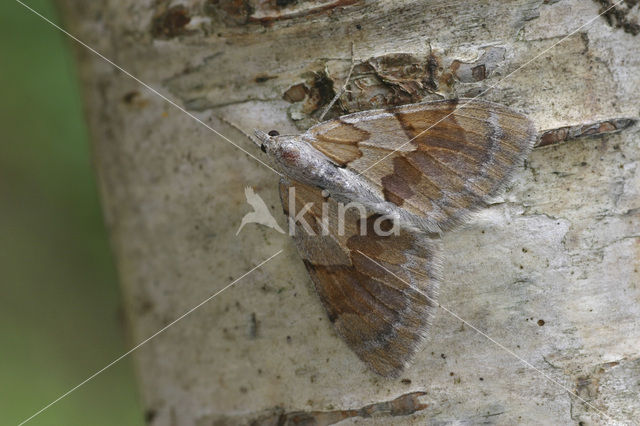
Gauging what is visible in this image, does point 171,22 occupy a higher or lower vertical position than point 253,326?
higher

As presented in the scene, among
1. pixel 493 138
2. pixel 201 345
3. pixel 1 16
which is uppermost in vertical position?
pixel 1 16

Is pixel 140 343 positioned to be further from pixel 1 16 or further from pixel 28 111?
pixel 1 16

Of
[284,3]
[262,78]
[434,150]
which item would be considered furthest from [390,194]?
[284,3]

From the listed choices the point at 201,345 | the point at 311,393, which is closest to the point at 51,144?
the point at 201,345

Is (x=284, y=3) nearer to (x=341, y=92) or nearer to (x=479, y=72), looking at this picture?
(x=341, y=92)

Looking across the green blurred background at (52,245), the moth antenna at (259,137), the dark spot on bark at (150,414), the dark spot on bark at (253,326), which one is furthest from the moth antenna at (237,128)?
the green blurred background at (52,245)

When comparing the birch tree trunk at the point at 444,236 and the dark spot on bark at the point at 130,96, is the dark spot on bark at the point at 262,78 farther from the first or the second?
the dark spot on bark at the point at 130,96

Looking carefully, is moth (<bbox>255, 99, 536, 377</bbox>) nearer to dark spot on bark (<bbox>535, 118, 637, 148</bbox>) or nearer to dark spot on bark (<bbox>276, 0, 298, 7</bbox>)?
dark spot on bark (<bbox>535, 118, 637, 148</bbox>)
